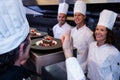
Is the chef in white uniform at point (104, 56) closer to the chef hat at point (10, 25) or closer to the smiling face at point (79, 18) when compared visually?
the smiling face at point (79, 18)

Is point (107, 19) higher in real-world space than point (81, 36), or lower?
higher

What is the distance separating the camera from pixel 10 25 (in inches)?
19.1

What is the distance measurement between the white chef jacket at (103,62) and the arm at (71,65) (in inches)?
27.6

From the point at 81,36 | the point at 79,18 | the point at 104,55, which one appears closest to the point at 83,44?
the point at 81,36

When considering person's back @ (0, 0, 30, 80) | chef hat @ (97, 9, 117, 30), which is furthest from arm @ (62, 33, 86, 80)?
chef hat @ (97, 9, 117, 30)

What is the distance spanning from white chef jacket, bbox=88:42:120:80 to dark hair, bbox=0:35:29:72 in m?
1.16

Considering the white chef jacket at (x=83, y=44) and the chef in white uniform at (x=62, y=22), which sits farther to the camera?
the chef in white uniform at (x=62, y=22)

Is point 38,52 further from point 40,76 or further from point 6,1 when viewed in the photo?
point 6,1

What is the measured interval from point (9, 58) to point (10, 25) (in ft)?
0.34

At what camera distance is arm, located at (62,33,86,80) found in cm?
82

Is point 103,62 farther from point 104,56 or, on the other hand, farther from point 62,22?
point 62,22

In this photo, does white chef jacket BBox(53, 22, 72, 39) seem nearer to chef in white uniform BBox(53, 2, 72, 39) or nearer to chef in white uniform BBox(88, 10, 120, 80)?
chef in white uniform BBox(53, 2, 72, 39)

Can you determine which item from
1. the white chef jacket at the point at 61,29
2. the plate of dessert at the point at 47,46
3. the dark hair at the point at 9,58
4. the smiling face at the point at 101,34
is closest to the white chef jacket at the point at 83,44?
the smiling face at the point at 101,34

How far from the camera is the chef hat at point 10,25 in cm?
48
